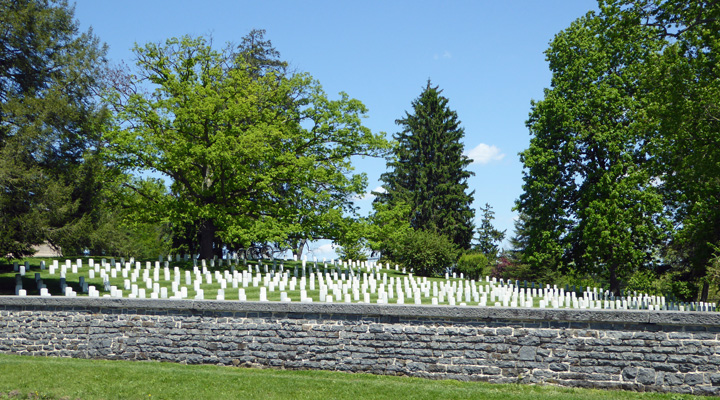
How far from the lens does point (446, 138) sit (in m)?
53.5

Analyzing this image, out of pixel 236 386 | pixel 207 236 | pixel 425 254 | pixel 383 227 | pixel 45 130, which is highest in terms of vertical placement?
pixel 45 130

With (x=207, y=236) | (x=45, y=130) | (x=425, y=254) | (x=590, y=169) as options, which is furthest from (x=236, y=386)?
(x=425, y=254)

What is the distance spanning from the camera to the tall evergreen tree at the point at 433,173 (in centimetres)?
5150

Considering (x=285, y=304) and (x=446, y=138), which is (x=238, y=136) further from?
(x=446, y=138)

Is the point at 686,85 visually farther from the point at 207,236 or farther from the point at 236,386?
the point at 207,236

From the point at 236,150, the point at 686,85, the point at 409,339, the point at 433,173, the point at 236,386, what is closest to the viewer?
the point at 236,386

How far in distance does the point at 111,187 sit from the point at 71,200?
360 inches

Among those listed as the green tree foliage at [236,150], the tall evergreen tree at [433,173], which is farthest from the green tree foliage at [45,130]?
the tall evergreen tree at [433,173]

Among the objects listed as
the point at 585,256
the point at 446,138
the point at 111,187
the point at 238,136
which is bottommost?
the point at 585,256

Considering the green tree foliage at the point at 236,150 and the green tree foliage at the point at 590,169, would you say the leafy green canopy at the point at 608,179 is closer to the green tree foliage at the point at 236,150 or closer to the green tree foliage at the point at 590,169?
the green tree foliage at the point at 590,169

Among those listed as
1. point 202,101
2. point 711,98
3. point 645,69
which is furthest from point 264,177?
point 711,98

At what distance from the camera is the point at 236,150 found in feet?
97.1

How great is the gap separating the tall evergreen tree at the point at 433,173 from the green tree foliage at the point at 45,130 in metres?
29.0

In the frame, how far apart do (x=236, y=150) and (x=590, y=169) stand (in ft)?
58.9
